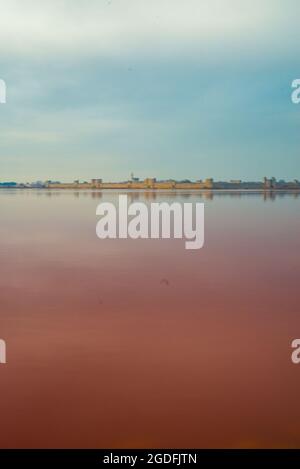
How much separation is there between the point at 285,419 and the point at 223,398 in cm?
26

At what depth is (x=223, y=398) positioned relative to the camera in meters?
1.90

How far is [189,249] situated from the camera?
3.20 m

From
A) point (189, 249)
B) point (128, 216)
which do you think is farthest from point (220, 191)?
point (128, 216)

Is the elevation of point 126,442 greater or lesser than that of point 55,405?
lesser

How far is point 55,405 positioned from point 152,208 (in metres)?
1.38
